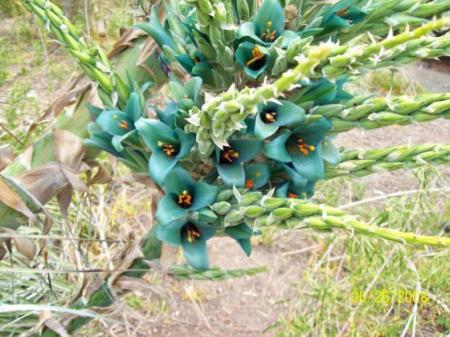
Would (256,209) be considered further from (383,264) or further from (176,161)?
(383,264)

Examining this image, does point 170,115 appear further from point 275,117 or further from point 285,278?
point 285,278

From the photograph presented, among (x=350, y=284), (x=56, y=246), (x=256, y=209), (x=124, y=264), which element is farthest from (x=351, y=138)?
(x=256, y=209)

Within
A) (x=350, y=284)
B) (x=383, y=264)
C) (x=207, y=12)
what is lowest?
(x=350, y=284)

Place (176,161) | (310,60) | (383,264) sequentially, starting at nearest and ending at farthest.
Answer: (310,60) < (176,161) < (383,264)

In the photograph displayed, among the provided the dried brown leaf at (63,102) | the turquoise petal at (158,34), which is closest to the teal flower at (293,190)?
the turquoise petal at (158,34)

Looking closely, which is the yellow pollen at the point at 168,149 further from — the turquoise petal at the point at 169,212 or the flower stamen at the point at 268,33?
the flower stamen at the point at 268,33

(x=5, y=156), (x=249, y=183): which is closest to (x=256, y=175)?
(x=249, y=183)

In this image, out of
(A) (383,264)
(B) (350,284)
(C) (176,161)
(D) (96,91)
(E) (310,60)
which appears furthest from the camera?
(B) (350,284)
